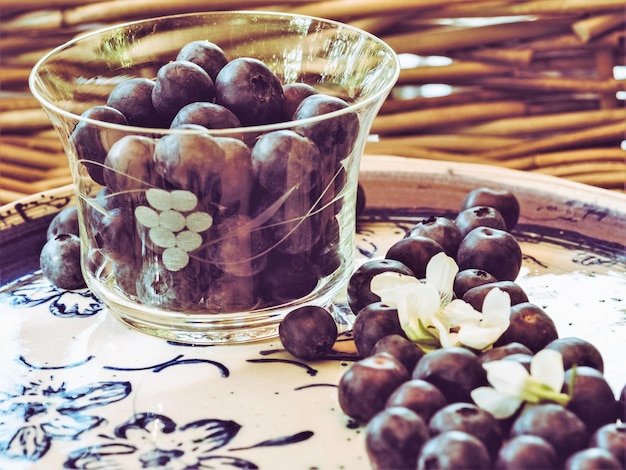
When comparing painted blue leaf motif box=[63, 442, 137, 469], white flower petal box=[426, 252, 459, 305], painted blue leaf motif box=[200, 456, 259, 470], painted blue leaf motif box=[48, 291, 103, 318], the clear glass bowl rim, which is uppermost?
the clear glass bowl rim

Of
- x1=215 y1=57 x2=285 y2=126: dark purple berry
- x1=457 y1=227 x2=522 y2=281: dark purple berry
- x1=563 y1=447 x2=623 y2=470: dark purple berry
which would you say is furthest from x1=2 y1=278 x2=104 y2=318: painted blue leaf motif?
x1=563 y1=447 x2=623 y2=470: dark purple berry

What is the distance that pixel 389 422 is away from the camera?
1.66ft

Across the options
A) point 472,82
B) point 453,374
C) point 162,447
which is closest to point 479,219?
point 453,374

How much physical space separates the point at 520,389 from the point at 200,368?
9.9 inches

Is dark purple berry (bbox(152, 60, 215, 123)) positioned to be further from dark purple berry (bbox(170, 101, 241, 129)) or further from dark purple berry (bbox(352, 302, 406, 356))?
dark purple berry (bbox(352, 302, 406, 356))

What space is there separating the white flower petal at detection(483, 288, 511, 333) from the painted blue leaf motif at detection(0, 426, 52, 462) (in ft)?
1.03

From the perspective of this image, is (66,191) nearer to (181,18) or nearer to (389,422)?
(181,18)

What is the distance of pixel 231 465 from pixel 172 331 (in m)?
0.16

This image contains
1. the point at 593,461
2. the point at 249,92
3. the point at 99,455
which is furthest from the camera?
the point at 249,92

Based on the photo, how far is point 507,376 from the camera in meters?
0.53

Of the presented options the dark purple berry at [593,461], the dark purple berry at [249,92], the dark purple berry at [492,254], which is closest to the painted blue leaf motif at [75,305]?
the dark purple berry at [249,92]

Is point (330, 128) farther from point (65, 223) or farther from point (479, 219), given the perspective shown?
point (65, 223)

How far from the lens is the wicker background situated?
1131 mm

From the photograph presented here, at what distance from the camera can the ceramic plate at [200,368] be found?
58cm
